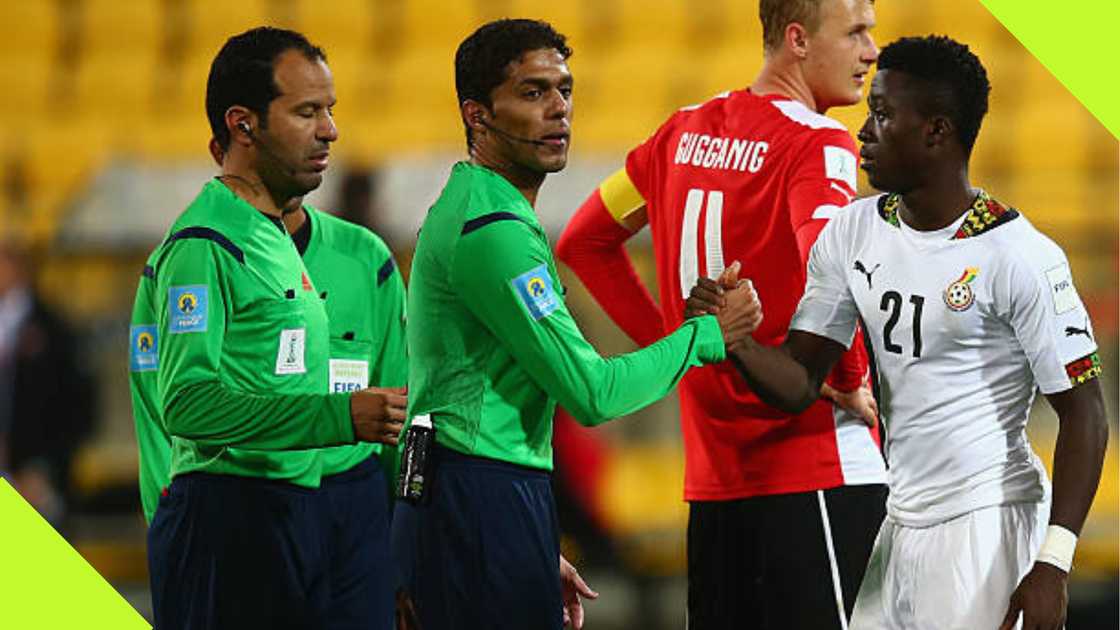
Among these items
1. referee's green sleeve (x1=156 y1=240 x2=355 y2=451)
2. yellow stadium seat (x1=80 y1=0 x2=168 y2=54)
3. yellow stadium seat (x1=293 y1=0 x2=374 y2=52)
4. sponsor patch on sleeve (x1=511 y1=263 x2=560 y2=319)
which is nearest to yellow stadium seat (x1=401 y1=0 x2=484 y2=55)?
yellow stadium seat (x1=293 y1=0 x2=374 y2=52)

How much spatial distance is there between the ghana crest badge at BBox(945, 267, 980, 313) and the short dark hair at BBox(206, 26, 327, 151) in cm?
137

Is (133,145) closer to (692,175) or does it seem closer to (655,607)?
(655,607)

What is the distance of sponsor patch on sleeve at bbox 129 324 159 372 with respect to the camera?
12.4 ft

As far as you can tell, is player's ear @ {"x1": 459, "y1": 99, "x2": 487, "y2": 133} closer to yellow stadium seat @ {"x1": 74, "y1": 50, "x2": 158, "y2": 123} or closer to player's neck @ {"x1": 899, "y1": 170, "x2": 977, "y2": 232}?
player's neck @ {"x1": 899, "y1": 170, "x2": 977, "y2": 232}

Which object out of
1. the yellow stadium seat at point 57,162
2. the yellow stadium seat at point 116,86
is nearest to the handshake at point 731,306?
the yellow stadium seat at point 57,162

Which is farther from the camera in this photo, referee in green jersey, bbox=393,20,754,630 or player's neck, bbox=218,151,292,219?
player's neck, bbox=218,151,292,219

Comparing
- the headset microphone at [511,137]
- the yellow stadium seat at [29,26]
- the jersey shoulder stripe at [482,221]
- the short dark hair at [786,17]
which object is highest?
the yellow stadium seat at [29,26]

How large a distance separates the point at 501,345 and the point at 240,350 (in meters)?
0.63

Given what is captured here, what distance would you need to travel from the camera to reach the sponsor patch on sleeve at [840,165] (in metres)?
3.46

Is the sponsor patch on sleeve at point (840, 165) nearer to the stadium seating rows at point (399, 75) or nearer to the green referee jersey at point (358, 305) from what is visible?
the green referee jersey at point (358, 305)

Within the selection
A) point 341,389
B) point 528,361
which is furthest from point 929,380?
point 341,389

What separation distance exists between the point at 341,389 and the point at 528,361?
107 cm

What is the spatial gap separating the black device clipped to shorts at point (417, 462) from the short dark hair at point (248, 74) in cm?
80

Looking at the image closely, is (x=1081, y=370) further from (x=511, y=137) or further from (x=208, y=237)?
(x=208, y=237)
